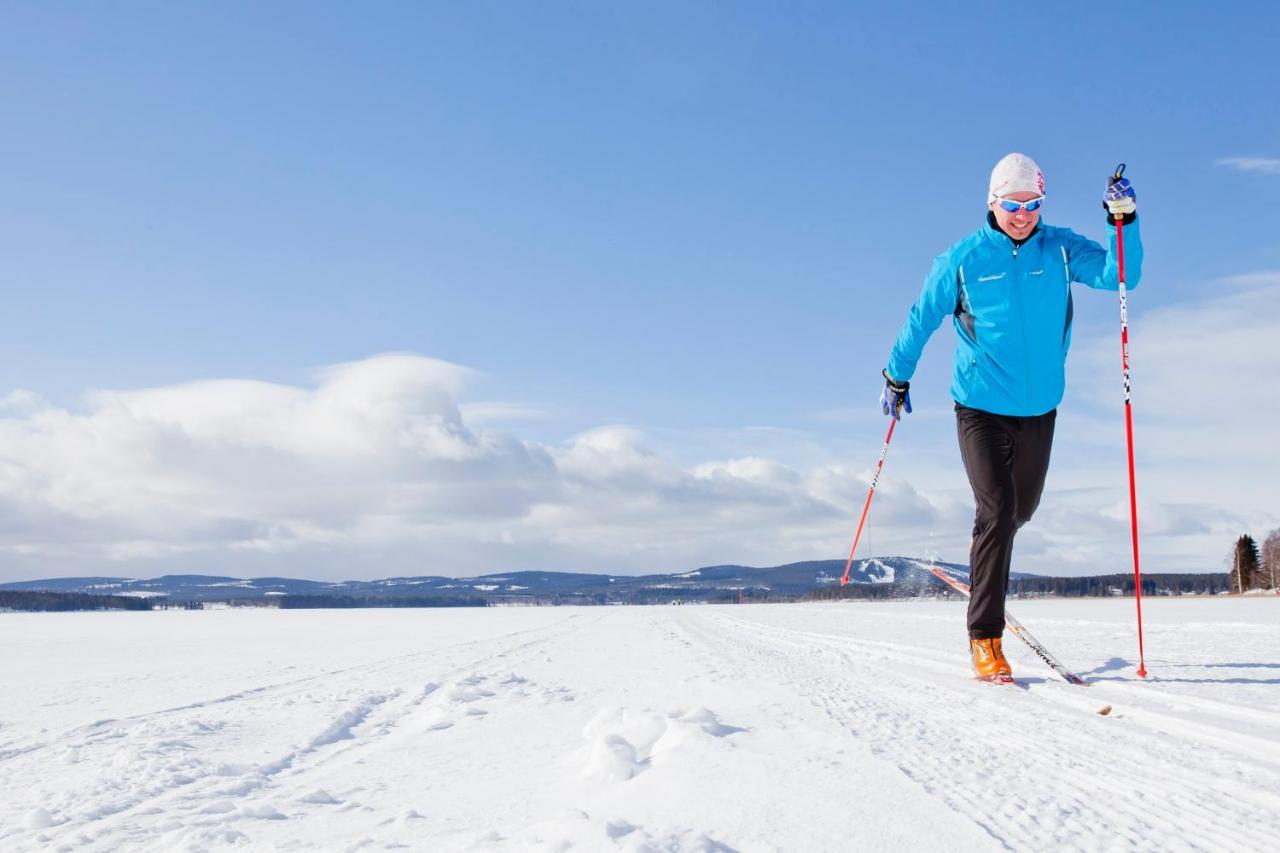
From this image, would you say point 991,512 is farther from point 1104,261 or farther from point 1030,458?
point 1104,261

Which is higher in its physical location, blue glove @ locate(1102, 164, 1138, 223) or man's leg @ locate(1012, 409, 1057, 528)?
blue glove @ locate(1102, 164, 1138, 223)

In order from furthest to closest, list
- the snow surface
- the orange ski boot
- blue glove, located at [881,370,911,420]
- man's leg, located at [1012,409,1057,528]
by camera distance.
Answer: blue glove, located at [881,370,911,420]
man's leg, located at [1012,409,1057,528]
the orange ski boot
the snow surface

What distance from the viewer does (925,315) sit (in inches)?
170

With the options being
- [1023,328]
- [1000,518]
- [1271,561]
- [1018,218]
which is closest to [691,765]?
[1000,518]

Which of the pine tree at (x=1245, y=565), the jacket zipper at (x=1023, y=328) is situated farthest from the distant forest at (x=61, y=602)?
the jacket zipper at (x=1023, y=328)

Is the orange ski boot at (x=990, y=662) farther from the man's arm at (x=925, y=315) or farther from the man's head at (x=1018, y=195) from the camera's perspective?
the man's head at (x=1018, y=195)

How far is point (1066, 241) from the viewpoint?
13.6 feet

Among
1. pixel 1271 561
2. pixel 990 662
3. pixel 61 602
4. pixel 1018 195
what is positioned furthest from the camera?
pixel 61 602

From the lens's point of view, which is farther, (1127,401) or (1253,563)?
(1253,563)

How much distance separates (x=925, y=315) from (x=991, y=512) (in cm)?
103

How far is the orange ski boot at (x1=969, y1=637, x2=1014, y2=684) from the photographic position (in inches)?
147

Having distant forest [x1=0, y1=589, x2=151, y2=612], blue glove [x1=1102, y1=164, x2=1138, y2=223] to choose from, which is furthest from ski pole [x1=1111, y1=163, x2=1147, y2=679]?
distant forest [x1=0, y1=589, x2=151, y2=612]

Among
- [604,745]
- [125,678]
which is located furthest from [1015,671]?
[125,678]

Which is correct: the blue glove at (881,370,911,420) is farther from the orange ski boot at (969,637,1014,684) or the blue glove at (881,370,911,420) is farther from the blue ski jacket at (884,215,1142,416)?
the orange ski boot at (969,637,1014,684)
